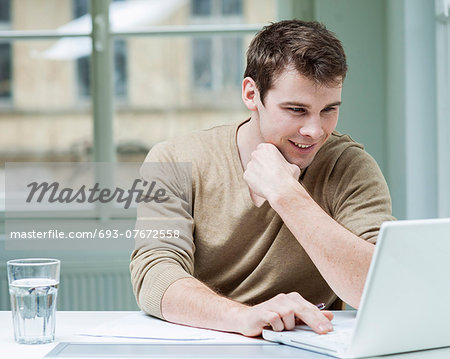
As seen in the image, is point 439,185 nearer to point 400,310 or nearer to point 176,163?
point 176,163

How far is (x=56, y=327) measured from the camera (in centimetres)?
124

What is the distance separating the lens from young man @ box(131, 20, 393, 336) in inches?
51.5

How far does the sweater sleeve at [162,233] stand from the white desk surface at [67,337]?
0.27 ft

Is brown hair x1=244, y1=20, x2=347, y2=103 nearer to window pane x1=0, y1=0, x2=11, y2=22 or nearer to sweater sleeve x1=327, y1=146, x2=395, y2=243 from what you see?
sweater sleeve x1=327, y1=146, x2=395, y2=243

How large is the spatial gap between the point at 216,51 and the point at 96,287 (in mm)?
1268

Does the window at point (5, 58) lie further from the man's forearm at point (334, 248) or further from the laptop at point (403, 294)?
the laptop at point (403, 294)

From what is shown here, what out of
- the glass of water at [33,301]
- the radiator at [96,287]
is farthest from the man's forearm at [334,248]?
the radiator at [96,287]

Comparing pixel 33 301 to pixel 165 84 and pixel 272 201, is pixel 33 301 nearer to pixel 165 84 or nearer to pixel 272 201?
pixel 272 201

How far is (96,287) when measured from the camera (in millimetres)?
3043

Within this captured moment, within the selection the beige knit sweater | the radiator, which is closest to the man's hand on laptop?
the beige knit sweater

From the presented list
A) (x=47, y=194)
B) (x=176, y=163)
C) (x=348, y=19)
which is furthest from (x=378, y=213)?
(x=47, y=194)

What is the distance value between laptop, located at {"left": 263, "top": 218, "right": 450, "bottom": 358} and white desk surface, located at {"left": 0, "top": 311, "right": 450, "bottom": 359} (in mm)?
25

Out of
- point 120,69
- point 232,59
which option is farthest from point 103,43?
point 232,59

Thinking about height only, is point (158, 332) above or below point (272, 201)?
below
